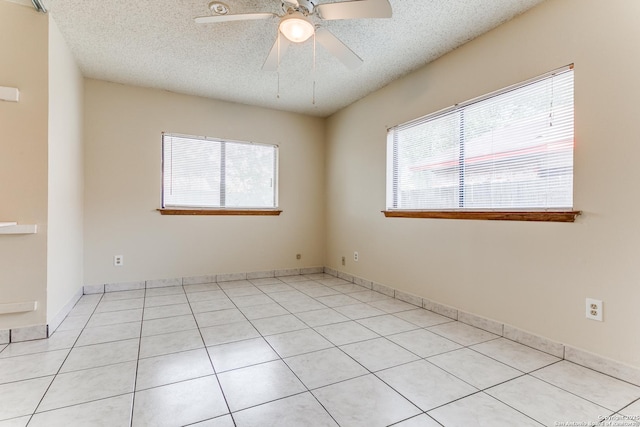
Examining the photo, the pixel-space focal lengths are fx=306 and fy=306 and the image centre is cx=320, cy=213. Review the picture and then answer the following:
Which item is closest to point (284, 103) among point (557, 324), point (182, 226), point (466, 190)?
point (182, 226)

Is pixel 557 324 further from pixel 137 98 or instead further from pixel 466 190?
pixel 137 98

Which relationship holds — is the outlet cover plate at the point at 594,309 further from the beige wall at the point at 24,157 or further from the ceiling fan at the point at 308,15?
the beige wall at the point at 24,157

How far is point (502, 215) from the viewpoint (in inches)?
95.3

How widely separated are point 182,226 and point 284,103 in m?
2.19

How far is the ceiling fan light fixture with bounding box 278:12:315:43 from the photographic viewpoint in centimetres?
196

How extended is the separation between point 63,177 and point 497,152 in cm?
377

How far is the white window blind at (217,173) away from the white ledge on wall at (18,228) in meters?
1.64

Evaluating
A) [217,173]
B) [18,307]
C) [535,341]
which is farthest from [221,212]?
[535,341]

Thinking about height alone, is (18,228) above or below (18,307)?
above

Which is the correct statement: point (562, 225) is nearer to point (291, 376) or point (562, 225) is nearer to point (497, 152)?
point (497, 152)

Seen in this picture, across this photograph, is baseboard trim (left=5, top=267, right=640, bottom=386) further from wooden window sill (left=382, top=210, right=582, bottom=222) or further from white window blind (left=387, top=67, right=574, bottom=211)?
white window blind (left=387, top=67, right=574, bottom=211)

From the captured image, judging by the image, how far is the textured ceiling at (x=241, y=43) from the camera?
7.61 feet

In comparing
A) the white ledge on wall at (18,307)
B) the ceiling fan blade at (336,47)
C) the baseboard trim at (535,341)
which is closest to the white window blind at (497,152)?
the baseboard trim at (535,341)

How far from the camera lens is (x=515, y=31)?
2.37 metres
